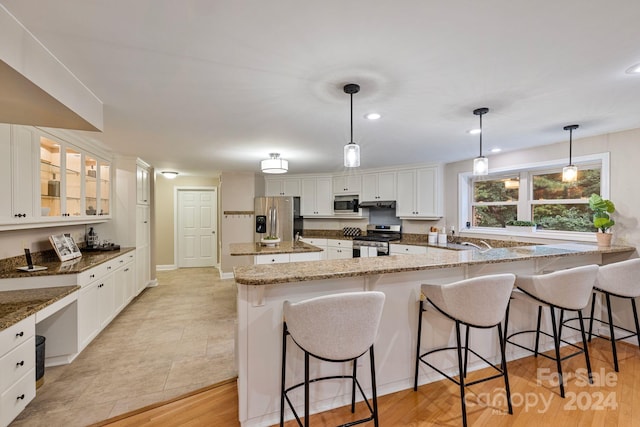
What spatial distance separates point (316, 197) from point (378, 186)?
136 centimetres

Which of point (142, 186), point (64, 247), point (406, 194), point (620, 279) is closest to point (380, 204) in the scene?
point (406, 194)

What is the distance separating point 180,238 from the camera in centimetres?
716

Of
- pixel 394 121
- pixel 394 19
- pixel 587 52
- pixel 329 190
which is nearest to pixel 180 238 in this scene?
pixel 329 190

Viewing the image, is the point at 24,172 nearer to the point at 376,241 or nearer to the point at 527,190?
the point at 376,241

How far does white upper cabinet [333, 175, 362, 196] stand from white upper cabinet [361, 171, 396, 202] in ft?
0.38

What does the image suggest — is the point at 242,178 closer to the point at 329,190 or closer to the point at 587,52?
the point at 329,190

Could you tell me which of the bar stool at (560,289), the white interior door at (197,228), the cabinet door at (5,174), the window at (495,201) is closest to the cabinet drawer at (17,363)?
the cabinet door at (5,174)

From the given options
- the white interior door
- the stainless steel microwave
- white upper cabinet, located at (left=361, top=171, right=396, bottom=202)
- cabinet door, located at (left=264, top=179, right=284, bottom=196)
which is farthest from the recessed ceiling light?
the white interior door

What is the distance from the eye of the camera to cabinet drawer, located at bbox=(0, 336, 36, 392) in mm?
1731

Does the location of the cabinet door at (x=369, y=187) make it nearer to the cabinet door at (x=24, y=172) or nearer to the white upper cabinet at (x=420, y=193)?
the white upper cabinet at (x=420, y=193)

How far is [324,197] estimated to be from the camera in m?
6.23

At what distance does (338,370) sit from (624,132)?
3.69 metres

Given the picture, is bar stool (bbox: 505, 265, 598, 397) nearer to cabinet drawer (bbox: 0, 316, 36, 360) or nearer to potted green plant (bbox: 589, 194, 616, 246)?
potted green plant (bbox: 589, 194, 616, 246)

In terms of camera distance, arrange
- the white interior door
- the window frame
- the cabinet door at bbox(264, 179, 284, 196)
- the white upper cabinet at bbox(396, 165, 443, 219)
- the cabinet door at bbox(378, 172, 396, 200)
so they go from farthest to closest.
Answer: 1. the white interior door
2. the cabinet door at bbox(264, 179, 284, 196)
3. the cabinet door at bbox(378, 172, 396, 200)
4. the white upper cabinet at bbox(396, 165, 443, 219)
5. the window frame
